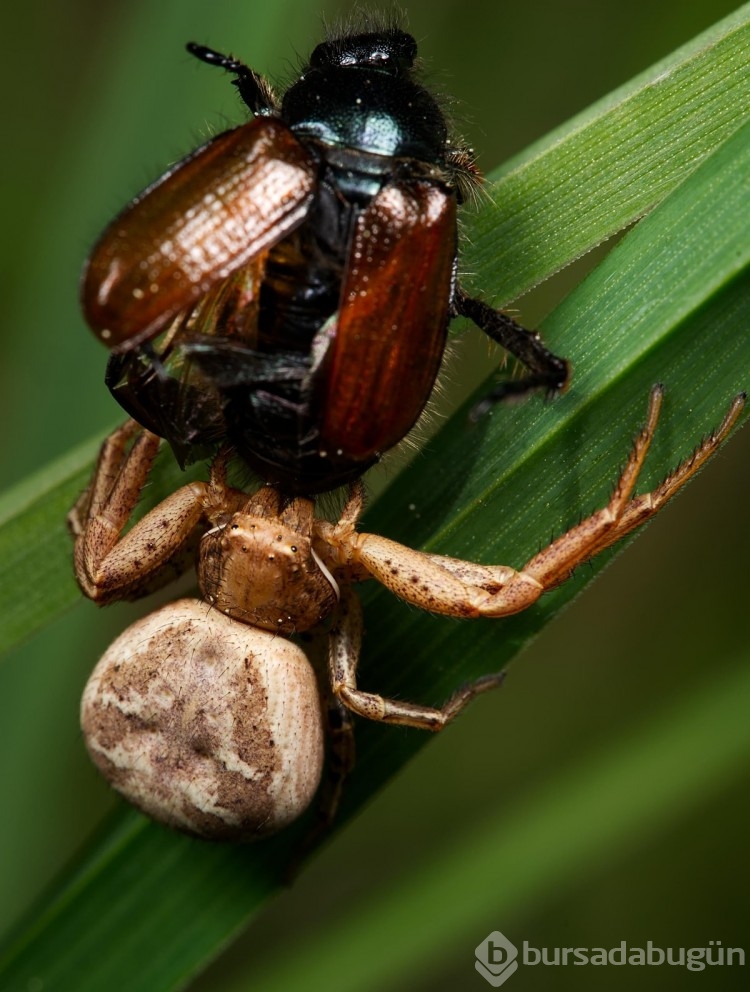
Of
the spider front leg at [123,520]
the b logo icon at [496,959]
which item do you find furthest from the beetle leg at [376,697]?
the b logo icon at [496,959]

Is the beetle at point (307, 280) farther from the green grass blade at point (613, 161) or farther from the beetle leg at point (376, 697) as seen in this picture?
the beetle leg at point (376, 697)

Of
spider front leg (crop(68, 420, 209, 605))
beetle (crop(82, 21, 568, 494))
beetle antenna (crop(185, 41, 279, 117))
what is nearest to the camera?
beetle (crop(82, 21, 568, 494))

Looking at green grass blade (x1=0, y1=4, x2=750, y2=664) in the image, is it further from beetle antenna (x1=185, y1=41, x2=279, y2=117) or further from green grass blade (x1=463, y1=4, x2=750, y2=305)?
beetle antenna (x1=185, y1=41, x2=279, y2=117)

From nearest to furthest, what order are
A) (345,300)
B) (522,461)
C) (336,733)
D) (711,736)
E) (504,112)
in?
(345,300), (522,461), (336,733), (711,736), (504,112)

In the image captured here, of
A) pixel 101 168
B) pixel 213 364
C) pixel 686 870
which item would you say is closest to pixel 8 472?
pixel 101 168

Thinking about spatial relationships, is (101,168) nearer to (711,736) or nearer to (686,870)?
(711,736)

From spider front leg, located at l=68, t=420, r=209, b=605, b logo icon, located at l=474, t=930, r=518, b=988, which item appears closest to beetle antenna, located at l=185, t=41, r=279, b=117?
spider front leg, located at l=68, t=420, r=209, b=605
